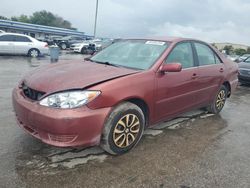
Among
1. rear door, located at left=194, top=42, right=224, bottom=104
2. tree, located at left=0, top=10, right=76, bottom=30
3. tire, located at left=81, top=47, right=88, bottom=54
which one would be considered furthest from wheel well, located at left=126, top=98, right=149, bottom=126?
tree, located at left=0, top=10, right=76, bottom=30

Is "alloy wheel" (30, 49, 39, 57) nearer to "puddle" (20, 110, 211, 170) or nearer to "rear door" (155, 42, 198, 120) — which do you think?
"rear door" (155, 42, 198, 120)

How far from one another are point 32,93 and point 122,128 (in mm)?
1238

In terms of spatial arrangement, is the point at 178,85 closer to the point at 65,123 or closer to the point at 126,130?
the point at 126,130

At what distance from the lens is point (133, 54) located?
419 cm

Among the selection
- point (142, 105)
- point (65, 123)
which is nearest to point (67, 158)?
point (65, 123)

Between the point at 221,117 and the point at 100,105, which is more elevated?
the point at 100,105

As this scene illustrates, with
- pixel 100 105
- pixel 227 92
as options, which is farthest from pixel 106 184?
pixel 227 92

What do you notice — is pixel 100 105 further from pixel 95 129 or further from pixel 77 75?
pixel 77 75

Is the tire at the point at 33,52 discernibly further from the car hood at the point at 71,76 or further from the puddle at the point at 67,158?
the puddle at the point at 67,158

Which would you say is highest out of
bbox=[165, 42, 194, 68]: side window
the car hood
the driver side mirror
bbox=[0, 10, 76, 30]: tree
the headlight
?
bbox=[0, 10, 76, 30]: tree

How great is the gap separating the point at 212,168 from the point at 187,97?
56.7 inches

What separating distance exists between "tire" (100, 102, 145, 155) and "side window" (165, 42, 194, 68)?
1.06 metres

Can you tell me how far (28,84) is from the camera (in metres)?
3.41

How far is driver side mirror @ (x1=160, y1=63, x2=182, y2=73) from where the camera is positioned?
3.68 metres
